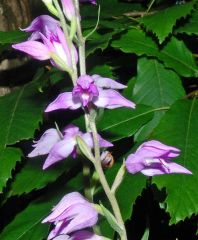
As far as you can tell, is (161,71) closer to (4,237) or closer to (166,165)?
(4,237)

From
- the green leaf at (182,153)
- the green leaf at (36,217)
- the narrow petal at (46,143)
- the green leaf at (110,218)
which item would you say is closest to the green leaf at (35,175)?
the green leaf at (36,217)

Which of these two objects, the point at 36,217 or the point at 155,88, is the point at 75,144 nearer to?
the point at 36,217

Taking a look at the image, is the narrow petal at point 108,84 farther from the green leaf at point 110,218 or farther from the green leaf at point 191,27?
the green leaf at point 191,27

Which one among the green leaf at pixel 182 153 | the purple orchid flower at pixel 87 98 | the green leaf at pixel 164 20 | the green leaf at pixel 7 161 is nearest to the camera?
the purple orchid flower at pixel 87 98

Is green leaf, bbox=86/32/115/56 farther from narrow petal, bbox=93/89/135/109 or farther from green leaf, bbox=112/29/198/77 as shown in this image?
narrow petal, bbox=93/89/135/109

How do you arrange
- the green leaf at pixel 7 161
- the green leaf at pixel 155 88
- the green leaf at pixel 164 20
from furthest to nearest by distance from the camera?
the green leaf at pixel 155 88 < the green leaf at pixel 164 20 < the green leaf at pixel 7 161

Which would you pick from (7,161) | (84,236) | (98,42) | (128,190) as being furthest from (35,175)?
(84,236)

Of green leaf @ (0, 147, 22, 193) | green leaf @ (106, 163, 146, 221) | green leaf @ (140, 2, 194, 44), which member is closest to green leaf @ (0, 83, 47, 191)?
green leaf @ (0, 147, 22, 193)
